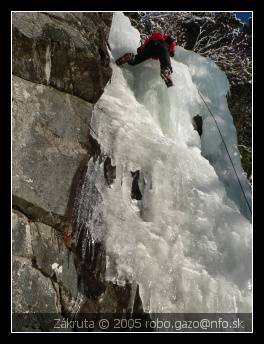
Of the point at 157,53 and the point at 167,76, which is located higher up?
the point at 157,53

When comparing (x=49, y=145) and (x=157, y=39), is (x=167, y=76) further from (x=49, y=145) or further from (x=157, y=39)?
(x=49, y=145)

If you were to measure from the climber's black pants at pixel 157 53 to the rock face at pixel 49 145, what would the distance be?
0.77 metres

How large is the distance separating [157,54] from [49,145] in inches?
78.0

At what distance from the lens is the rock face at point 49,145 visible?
371 cm

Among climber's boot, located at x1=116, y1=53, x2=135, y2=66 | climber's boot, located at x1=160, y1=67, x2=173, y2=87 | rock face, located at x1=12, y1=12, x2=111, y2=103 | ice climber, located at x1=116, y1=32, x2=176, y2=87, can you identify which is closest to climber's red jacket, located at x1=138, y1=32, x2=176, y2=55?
ice climber, located at x1=116, y1=32, x2=176, y2=87

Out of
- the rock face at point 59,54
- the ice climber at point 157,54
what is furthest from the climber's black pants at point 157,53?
the rock face at point 59,54

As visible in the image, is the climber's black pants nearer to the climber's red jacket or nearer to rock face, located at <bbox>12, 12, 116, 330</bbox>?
the climber's red jacket

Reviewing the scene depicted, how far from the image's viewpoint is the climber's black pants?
17.5 feet

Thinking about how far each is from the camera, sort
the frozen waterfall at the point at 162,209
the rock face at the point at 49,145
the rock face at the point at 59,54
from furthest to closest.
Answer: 1. the rock face at the point at 59,54
2. the frozen waterfall at the point at 162,209
3. the rock face at the point at 49,145

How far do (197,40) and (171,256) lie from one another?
5.82 meters

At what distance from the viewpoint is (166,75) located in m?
5.29

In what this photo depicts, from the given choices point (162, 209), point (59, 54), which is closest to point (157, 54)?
point (59, 54)

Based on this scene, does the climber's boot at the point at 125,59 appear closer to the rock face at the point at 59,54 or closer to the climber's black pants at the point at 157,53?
the climber's black pants at the point at 157,53

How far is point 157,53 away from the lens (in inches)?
212
